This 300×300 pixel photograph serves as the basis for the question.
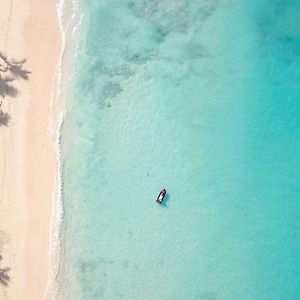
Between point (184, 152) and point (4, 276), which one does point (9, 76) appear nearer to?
point (184, 152)

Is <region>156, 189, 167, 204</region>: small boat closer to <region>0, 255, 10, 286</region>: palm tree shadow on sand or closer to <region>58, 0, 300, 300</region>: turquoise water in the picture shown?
<region>58, 0, 300, 300</region>: turquoise water

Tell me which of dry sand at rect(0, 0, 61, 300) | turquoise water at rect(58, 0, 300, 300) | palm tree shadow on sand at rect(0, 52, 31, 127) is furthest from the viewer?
turquoise water at rect(58, 0, 300, 300)

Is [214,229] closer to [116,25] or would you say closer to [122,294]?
[122,294]

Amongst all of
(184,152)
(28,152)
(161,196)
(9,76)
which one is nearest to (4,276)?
(28,152)

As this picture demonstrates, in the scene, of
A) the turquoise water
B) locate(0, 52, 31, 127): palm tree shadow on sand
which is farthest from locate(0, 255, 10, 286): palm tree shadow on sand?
locate(0, 52, 31, 127): palm tree shadow on sand

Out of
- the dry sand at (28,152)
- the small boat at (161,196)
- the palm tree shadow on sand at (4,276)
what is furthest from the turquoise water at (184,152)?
the palm tree shadow on sand at (4,276)

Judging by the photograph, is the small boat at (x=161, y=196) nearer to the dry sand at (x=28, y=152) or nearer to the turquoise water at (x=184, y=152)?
the turquoise water at (x=184, y=152)
